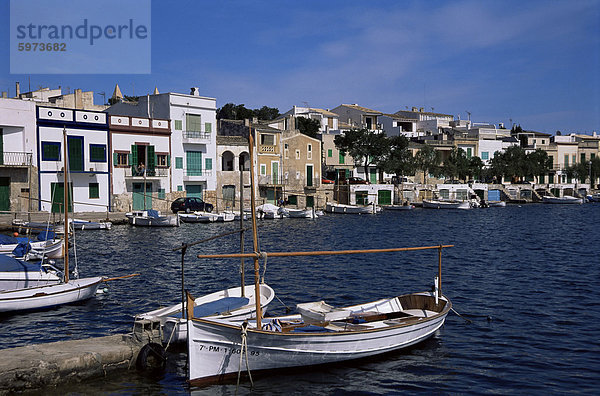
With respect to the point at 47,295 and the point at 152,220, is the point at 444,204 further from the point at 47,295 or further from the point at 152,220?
the point at 47,295

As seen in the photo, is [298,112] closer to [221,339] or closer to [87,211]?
[87,211]

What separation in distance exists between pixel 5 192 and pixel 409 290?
33.9 metres

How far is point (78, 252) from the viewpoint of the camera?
31734mm

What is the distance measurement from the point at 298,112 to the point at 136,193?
44804mm

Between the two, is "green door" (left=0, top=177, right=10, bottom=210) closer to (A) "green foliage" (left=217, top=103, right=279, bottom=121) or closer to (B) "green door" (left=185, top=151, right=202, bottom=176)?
(B) "green door" (left=185, top=151, right=202, bottom=176)

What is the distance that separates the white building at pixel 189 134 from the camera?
55344 mm

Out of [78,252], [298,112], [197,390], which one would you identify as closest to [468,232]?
[78,252]

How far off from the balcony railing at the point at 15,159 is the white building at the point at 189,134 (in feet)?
45.5

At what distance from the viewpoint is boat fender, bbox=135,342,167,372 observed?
13.0 m

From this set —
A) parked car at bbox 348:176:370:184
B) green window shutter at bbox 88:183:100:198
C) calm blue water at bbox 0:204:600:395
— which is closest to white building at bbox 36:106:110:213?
green window shutter at bbox 88:183:100:198

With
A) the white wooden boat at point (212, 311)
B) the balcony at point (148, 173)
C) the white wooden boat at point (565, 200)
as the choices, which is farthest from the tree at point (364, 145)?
the white wooden boat at point (212, 311)

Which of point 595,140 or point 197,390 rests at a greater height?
point 595,140

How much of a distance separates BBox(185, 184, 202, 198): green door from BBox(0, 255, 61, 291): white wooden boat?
36.1 m

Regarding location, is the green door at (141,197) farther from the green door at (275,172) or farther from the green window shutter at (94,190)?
the green door at (275,172)
